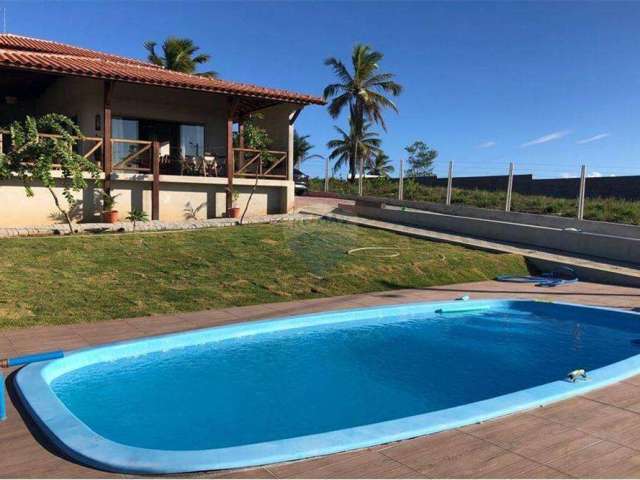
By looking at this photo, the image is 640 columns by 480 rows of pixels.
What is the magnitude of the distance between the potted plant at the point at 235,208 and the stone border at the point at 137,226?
1.95 feet

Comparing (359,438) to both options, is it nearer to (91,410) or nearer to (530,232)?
(91,410)

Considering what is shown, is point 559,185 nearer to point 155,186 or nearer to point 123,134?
point 155,186

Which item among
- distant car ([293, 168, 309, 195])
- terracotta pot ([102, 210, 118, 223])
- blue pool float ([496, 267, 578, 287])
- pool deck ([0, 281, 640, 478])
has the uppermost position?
distant car ([293, 168, 309, 195])

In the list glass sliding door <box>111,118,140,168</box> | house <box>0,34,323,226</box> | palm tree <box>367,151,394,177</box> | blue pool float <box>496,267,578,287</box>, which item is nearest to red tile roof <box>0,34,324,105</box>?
house <box>0,34,323,226</box>

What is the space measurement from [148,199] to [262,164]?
4.83 m

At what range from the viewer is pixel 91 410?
581 cm

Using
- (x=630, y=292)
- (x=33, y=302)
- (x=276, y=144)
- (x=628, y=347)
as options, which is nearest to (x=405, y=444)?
(x=628, y=347)

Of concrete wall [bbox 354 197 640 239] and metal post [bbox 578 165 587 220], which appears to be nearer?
concrete wall [bbox 354 197 640 239]

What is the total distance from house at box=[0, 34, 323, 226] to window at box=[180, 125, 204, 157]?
0.04m

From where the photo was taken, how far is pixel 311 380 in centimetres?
713

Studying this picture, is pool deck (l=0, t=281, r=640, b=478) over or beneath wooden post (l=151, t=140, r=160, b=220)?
beneath

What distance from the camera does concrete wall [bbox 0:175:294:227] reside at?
14.3 metres

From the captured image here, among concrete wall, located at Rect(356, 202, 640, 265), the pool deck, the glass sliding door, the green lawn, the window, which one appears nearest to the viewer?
the pool deck

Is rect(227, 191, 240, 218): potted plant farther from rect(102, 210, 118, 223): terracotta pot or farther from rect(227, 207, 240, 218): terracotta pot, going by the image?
rect(102, 210, 118, 223): terracotta pot
